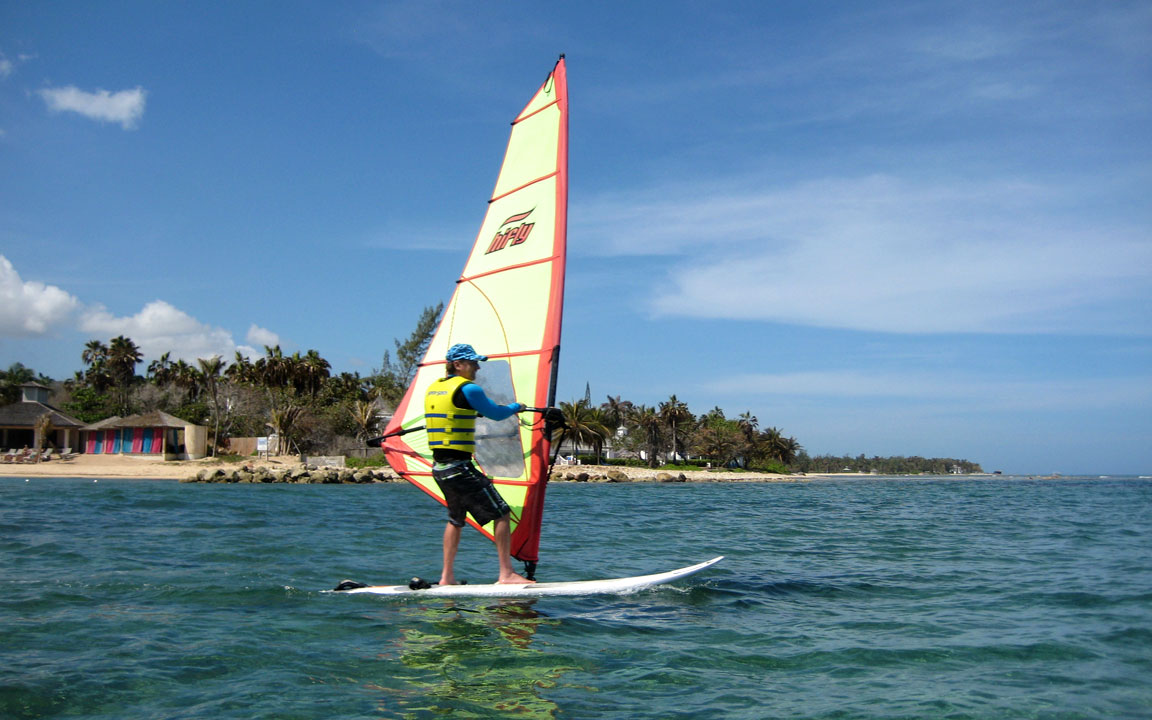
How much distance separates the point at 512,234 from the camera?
701 centimetres

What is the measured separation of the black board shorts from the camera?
19.1 feet

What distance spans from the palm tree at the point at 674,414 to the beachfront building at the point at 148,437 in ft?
123

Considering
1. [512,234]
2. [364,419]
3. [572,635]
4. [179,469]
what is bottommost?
[179,469]

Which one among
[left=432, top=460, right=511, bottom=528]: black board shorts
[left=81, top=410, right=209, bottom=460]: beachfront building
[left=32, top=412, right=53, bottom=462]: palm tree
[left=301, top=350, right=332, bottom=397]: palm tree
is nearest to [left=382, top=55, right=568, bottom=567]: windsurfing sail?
[left=432, top=460, right=511, bottom=528]: black board shorts

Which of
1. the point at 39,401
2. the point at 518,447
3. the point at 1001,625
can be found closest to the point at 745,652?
the point at 1001,625

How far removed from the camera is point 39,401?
45.0 m

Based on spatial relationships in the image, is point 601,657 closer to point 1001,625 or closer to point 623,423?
point 1001,625

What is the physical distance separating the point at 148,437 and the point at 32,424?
6571 mm

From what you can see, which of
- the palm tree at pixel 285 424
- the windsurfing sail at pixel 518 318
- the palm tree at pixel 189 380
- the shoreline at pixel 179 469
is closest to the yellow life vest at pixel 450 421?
the windsurfing sail at pixel 518 318

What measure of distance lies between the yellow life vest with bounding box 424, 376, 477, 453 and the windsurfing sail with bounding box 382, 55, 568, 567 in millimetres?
625

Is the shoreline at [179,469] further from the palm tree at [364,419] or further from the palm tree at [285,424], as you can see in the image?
the palm tree at [364,419]

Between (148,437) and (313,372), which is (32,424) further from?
(313,372)

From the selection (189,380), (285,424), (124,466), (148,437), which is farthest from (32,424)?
(189,380)

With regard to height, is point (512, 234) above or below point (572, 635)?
above
